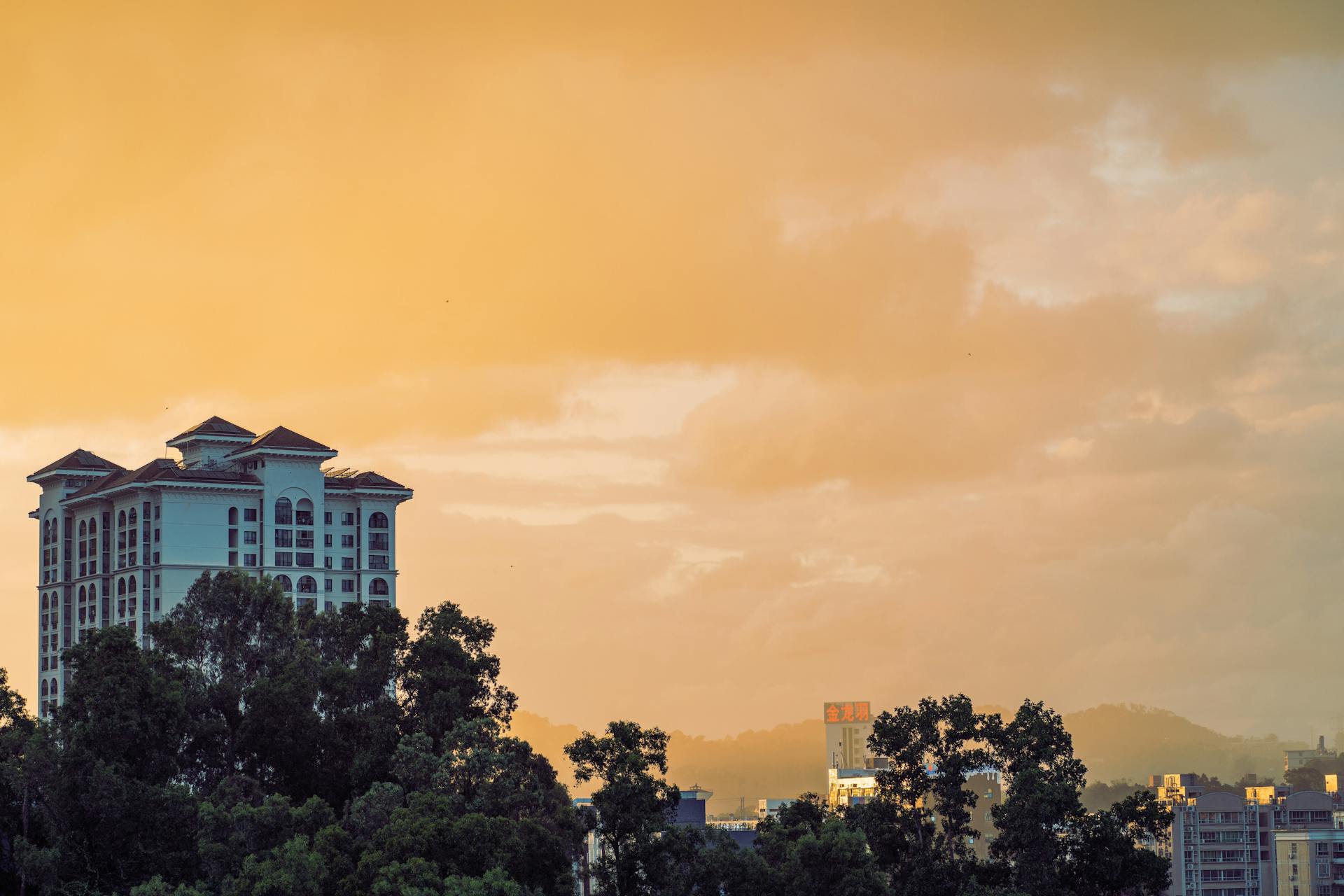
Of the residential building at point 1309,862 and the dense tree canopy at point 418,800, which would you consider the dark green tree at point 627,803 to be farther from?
the residential building at point 1309,862

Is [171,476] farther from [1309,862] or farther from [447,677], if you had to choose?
[1309,862]

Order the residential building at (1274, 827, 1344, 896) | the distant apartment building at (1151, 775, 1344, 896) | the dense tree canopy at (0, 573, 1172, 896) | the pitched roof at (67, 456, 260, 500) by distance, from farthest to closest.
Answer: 1. the distant apartment building at (1151, 775, 1344, 896)
2. the residential building at (1274, 827, 1344, 896)
3. the pitched roof at (67, 456, 260, 500)
4. the dense tree canopy at (0, 573, 1172, 896)

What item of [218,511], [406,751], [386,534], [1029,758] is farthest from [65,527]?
[1029,758]

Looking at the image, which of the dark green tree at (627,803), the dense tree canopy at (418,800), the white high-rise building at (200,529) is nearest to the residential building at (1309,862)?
the white high-rise building at (200,529)

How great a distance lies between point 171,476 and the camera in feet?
441

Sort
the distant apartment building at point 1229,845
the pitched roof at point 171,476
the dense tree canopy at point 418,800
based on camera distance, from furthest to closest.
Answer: the distant apartment building at point 1229,845, the pitched roof at point 171,476, the dense tree canopy at point 418,800

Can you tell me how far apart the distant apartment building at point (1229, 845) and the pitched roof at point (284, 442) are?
84089 millimetres

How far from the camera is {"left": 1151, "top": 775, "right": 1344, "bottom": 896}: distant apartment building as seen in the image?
156 m

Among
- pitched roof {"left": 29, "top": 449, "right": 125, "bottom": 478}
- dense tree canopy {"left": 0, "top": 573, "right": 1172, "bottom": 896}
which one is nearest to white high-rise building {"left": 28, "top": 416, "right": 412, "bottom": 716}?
pitched roof {"left": 29, "top": 449, "right": 125, "bottom": 478}

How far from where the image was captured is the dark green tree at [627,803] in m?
63.3

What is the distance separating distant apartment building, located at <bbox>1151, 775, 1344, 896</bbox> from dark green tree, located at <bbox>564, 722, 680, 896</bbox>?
10258cm

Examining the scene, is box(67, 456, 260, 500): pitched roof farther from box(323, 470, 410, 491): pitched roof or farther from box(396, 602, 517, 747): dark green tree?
box(396, 602, 517, 747): dark green tree

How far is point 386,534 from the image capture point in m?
147

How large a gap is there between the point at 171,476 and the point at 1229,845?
3972 inches
